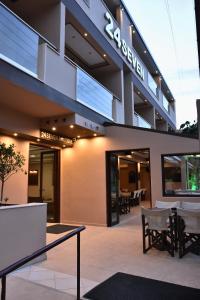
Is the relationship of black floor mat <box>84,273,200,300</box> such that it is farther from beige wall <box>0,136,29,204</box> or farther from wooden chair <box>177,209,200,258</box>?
beige wall <box>0,136,29,204</box>

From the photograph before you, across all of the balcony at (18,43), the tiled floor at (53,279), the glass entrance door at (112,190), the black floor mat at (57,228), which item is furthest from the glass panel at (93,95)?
the tiled floor at (53,279)

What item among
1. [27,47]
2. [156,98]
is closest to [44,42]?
[27,47]

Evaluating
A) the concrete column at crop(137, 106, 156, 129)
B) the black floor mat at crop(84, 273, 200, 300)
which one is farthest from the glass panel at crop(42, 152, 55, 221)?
the concrete column at crop(137, 106, 156, 129)

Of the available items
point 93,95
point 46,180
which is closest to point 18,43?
point 93,95

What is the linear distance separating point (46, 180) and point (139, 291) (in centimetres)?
649

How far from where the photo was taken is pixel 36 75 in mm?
5887

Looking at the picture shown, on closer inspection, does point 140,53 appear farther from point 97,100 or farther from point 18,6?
point 18,6

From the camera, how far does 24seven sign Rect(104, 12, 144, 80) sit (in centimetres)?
999

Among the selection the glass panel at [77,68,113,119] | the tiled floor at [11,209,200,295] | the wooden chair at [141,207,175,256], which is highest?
the glass panel at [77,68,113,119]

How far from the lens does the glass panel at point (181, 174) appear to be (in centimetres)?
797

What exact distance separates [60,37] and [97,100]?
2.42m

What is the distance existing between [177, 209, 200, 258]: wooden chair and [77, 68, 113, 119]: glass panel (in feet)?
14.0

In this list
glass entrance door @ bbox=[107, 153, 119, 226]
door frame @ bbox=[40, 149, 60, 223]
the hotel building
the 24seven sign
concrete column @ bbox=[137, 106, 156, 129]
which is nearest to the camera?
the hotel building

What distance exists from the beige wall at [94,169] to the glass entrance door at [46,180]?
25 centimetres
